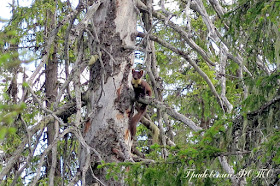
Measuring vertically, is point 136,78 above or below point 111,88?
above

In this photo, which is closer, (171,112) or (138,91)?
(171,112)

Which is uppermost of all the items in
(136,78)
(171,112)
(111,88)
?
(136,78)

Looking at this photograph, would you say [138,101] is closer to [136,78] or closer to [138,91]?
[138,91]

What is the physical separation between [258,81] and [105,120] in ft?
8.67

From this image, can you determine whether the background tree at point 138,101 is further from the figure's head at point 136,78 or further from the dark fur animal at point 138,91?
the figure's head at point 136,78

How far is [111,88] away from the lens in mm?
6680

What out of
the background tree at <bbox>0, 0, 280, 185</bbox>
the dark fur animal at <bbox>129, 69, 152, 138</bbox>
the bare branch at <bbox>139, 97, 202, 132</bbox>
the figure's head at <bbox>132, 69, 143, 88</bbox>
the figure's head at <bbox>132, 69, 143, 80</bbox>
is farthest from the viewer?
the figure's head at <bbox>132, 69, 143, 80</bbox>

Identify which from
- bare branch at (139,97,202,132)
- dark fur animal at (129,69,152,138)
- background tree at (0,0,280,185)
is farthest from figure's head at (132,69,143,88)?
bare branch at (139,97,202,132)

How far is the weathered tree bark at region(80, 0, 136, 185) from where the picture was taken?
6414mm

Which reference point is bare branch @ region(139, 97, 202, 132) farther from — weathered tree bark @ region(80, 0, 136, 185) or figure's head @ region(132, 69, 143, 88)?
figure's head @ region(132, 69, 143, 88)

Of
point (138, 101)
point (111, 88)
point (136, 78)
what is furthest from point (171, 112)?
point (136, 78)

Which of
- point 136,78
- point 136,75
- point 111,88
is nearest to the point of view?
point 111,88

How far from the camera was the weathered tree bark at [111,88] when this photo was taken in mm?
6414

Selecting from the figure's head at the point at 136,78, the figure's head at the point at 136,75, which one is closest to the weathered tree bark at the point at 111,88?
the figure's head at the point at 136,78
